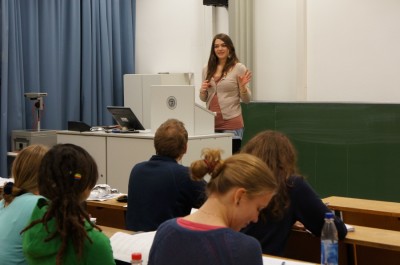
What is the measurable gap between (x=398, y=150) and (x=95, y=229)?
4.40 meters

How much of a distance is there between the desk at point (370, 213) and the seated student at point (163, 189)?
101 cm

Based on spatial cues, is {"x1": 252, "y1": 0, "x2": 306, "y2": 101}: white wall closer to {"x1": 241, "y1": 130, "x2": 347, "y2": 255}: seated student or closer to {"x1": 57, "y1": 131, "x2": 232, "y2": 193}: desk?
{"x1": 57, "y1": 131, "x2": 232, "y2": 193}: desk

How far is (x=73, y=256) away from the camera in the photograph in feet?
6.55

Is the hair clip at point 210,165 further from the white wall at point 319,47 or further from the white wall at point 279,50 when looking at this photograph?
the white wall at point 279,50

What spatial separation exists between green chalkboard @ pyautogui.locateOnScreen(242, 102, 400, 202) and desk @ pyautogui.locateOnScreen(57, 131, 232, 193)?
1144mm

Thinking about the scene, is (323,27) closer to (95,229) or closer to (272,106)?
(272,106)

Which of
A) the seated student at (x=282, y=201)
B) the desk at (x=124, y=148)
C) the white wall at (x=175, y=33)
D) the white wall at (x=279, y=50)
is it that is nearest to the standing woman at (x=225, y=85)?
the desk at (x=124, y=148)

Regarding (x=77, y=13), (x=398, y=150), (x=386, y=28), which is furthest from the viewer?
(x=77, y=13)

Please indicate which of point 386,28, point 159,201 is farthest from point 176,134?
point 386,28

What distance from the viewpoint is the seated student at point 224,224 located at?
1.65m

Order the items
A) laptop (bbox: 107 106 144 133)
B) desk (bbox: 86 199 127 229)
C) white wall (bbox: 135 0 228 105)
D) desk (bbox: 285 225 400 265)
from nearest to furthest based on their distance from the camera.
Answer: desk (bbox: 285 225 400 265)
desk (bbox: 86 199 127 229)
laptop (bbox: 107 106 144 133)
white wall (bbox: 135 0 228 105)

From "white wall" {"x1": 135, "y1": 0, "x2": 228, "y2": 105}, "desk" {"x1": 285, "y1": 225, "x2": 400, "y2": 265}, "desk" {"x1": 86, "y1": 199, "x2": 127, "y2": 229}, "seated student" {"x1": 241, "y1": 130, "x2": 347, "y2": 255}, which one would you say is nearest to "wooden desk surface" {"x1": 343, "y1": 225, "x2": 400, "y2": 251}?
"desk" {"x1": 285, "y1": 225, "x2": 400, "y2": 265}

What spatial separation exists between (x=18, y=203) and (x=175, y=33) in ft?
21.8

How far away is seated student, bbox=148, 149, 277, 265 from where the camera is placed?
64.8 inches
